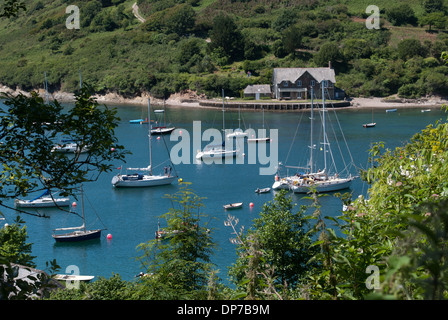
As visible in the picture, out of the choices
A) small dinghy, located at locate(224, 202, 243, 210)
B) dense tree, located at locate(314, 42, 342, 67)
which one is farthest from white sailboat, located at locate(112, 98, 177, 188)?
dense tree, located at locate(314, 42, 342, 67)

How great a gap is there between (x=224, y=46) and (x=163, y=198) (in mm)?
54561

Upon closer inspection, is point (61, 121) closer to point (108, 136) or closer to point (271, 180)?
point (108, 136)

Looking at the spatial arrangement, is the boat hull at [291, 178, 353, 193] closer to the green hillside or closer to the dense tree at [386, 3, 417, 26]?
the green hillside

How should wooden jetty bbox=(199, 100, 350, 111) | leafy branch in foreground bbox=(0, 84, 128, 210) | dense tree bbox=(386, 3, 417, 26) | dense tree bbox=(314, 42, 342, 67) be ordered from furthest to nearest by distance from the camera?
dense tree bbox=(386, 3, 417, 26)
dense tree bbox=(314, 42, 342, 67)
wooden jetty bbox=(199, 100, 350, 111)
leafy branch in foreground bbox=(0, 84, 128, 210)

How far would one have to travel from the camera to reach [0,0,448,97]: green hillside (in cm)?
7969

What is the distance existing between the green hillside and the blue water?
15.2 meters

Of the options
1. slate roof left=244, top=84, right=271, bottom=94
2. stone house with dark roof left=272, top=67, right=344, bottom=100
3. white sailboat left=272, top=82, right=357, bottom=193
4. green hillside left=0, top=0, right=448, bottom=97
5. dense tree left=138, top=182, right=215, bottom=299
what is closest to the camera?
dense tree left=138, top=182, right=215, bottom=299

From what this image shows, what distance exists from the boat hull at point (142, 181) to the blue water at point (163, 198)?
21.4 inches

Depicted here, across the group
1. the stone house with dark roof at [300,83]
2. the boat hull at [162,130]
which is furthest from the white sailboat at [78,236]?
the stone house with dark roof at [300,83]

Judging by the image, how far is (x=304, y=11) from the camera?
3885 inches

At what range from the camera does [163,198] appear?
1423 inches

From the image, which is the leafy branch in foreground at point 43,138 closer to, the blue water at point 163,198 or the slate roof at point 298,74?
the blue water at point 163,198

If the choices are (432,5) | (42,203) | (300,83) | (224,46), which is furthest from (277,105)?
(42,203)

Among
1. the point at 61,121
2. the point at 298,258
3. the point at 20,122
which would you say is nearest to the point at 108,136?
the point at 61,121
